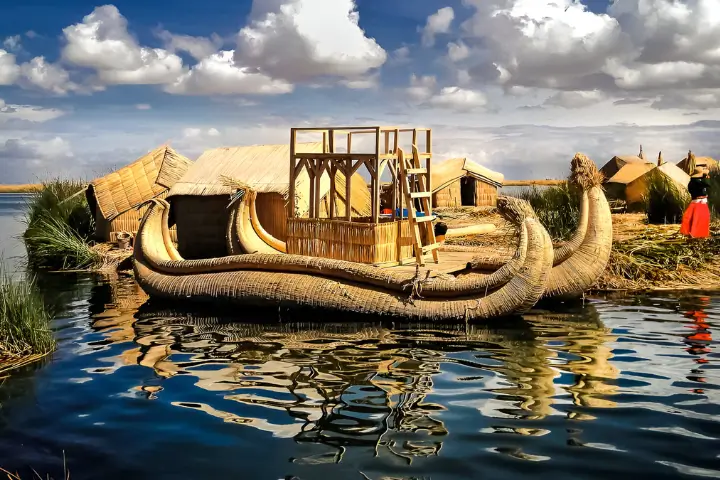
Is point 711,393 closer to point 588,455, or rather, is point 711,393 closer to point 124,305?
point 588,455

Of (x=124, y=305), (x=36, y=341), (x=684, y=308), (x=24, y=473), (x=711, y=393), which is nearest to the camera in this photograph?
(x=24, y=473)

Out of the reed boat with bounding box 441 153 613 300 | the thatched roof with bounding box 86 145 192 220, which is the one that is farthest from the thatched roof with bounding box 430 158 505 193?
the reed boat with bounding box 441 153 613 300

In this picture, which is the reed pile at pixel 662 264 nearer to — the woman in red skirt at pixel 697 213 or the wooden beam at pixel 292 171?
the woman in red skirt at pixel 697 213

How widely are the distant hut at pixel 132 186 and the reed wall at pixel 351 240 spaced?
25.0 ft

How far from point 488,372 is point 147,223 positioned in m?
7.02

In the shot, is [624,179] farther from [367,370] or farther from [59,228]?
[367,370]

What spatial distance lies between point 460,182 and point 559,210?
13.3 meters

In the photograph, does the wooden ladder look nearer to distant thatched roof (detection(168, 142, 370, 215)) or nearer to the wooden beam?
the wooden beam

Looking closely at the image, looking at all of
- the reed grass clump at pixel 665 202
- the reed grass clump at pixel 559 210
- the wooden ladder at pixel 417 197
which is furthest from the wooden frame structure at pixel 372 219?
the reed grass clump at pixel 665 202

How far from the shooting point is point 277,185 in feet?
50.3

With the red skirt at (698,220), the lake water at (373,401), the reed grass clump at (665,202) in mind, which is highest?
the reed grass clump at (665,202)

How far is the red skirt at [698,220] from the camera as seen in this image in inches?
528

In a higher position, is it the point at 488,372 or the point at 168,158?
the point at 168,158

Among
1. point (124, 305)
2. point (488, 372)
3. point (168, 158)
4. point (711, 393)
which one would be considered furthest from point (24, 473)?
point (168, 158)
